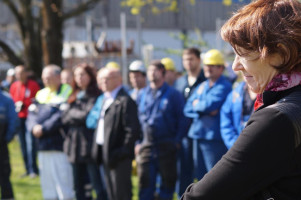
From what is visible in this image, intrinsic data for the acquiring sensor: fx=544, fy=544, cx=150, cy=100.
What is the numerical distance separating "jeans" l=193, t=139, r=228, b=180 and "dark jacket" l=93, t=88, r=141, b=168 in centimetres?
78

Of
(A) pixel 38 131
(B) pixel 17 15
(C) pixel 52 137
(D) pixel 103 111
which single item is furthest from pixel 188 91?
(B) pixel 17 15

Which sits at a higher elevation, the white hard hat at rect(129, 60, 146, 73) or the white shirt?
the white hard hat at rect(129, 60, 146, 73)

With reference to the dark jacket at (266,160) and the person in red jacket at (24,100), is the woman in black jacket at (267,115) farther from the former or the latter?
the person in red jacket at (24,100)

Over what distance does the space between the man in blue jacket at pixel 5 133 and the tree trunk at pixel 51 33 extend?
5446 millimetres

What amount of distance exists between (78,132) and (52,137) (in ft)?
1.73

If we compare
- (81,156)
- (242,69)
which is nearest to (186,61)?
(81,156)

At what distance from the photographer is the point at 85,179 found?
7250 millimetres

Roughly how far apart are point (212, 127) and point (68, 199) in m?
2.34

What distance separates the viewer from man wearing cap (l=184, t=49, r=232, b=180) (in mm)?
6270

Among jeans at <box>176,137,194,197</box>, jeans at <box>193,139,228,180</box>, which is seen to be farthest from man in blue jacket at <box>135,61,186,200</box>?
jeans at <box>193,139,228,180</box>

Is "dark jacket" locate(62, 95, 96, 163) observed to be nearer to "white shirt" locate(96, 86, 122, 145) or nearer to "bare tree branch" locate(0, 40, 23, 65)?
"white shirt" locate(96, 86, 122, 145)

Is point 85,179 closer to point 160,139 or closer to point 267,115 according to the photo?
point 160,139

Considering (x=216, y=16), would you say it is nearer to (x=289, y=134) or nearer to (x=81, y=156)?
(x=81, y=156)

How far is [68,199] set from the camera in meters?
7.34
